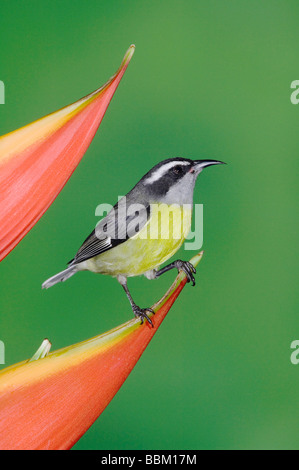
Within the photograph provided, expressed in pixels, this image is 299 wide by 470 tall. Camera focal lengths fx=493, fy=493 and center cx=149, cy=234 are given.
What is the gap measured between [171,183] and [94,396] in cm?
23

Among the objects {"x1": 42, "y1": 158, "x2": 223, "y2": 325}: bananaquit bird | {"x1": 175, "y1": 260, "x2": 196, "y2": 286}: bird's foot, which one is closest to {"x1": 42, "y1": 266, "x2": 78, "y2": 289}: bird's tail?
{"x1": 42, "y1": 158, "x2": 223, "y2": 325}: bananaquit bird

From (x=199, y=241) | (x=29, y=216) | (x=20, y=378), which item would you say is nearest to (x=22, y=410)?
(x=20, y=378)

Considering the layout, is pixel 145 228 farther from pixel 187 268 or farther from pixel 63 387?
pixel 63 387

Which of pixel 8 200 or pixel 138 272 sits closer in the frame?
pixel 8 200

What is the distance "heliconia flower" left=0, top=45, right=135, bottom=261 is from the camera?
311 mm

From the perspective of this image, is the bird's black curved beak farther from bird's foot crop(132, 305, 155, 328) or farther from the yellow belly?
bird's foot crop(132, 305, 155, 328)

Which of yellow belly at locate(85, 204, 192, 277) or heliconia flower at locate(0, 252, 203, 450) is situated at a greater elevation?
yellow belly at locate(85, 204, 192, 277)

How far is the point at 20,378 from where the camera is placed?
34 cm

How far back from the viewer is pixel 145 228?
497mm

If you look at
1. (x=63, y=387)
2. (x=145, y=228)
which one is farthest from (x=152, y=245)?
(x=63, y=387)

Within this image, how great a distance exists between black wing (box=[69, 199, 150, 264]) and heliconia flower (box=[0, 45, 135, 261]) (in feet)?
0.54

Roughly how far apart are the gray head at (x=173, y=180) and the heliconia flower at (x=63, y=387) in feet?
0.57

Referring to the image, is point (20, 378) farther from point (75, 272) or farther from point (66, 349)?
point (75, 272)

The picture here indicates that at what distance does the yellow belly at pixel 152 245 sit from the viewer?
1.60 ft
